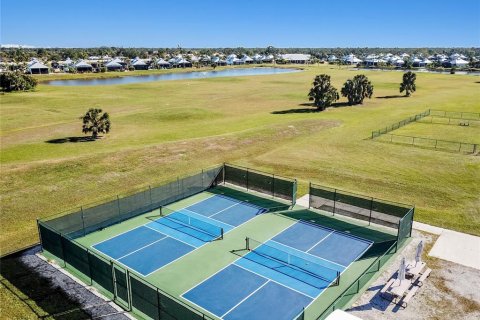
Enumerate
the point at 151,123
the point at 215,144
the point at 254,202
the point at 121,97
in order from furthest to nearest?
the point at 121,97 < the point at 151,123 < the point at 215,144 < the point at 254,202

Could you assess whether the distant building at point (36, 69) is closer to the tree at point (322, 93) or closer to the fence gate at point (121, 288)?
the tree at point (322, 93)

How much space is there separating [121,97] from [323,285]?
89.1m

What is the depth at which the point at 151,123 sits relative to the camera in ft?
224

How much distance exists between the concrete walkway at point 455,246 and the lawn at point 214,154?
4.35 feet

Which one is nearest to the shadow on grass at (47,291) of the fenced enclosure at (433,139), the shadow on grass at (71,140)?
the shadow on grass at (71,140)

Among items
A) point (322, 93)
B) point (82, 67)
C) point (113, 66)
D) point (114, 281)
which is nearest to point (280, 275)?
point (114, 281)

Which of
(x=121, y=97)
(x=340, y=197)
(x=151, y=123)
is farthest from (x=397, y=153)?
(x=121, y=97)

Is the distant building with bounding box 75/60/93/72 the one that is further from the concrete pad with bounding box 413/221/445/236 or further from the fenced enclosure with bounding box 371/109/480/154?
the concrete pad with bounding box 413/221/445/236

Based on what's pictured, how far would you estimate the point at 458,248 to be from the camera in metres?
24.8

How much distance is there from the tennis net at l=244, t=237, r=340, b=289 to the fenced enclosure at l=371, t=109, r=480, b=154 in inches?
1324

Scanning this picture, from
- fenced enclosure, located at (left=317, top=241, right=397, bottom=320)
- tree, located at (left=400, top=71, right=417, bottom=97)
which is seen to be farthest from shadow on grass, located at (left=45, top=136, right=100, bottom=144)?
tree, located at (left=400, top=71, right=417, bottom=97)

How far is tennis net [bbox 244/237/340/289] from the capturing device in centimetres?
2161

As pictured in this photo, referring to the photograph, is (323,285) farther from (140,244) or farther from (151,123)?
(151,123)

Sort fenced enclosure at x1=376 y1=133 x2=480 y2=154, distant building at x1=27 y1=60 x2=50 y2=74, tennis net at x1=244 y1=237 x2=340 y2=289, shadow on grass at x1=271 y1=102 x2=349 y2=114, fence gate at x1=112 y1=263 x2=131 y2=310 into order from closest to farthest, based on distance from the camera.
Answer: fence gate at x1=112 y1=263 x2=131 y2=310
tennis net at x1=244 y1=237 x2=340 y2=289
fenced enclosure at x1=376 y1=133 x2=480 y2=154
shadow on grass at x1=271 y1=102 x2=349 y2=114
distant building at x1=27 y1=60 x2=50 y2=74
